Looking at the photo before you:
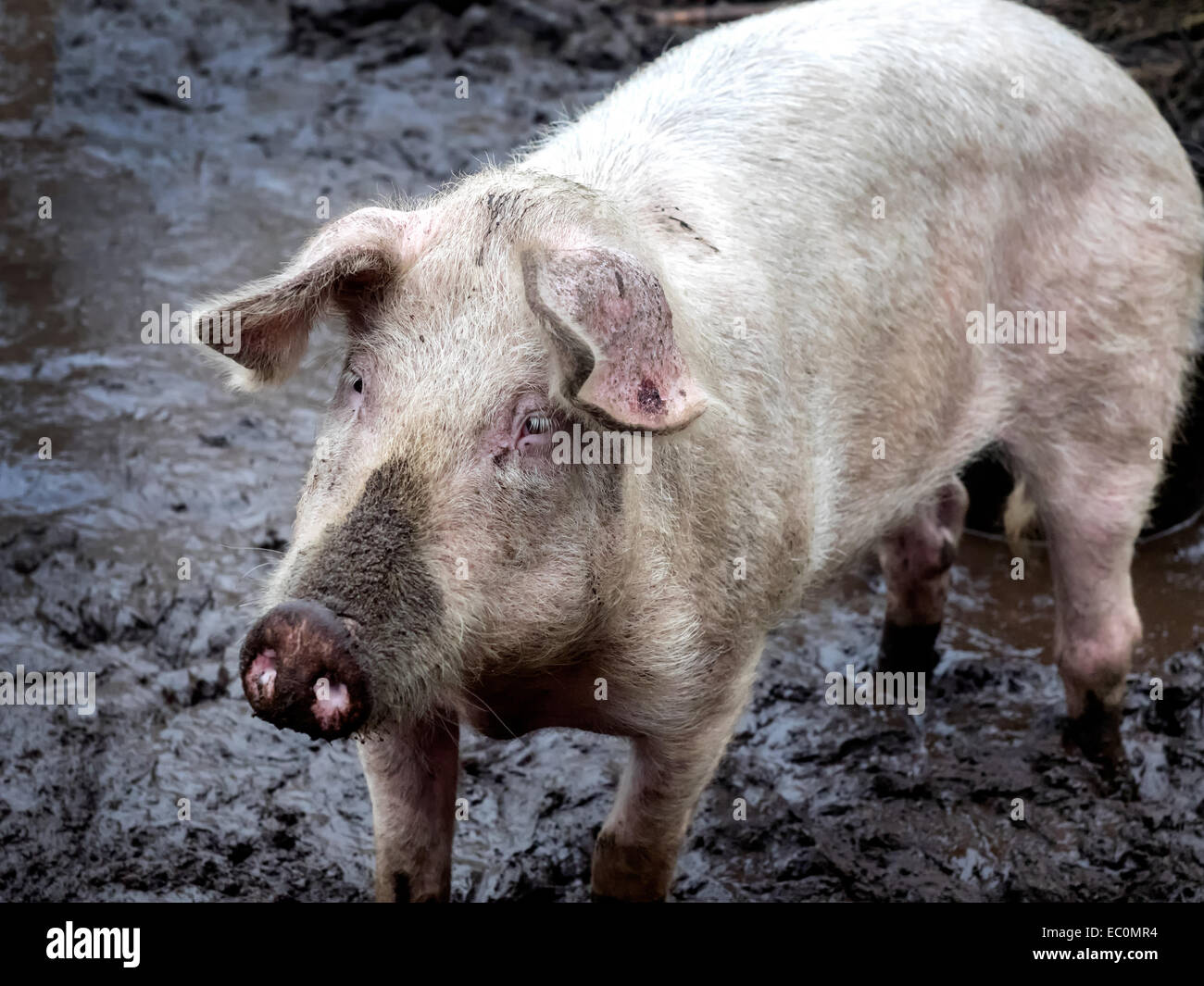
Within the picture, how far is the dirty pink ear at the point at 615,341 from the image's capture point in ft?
10.4

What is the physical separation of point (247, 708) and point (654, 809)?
1.98 m

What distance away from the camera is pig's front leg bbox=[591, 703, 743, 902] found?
13.9ft

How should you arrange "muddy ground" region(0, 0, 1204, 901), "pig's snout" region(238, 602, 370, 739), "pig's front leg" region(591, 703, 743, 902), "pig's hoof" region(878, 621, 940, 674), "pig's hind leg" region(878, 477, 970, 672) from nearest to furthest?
"pig's snout" region(238, 602, 370, 739) < "pig's front leg" region(591, 703, 743, 902) < "muddy ground" region(0, 0, 1204, 901) < "pig's hind leg" region(878, 477, 970, 672) < "pig's hoof" region(878, 621, 940, 674)

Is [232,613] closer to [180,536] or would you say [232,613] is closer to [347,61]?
[180,536]

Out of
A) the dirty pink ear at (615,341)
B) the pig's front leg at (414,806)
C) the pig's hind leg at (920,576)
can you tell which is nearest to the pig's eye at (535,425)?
the dirty pink ear at (615,341)

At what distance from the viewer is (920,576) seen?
620 cm

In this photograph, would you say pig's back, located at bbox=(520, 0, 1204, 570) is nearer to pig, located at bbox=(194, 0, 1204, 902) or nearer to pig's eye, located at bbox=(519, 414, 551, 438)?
pig, located at bbox=(194, 0, 1204, 902)

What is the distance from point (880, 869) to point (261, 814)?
2.22 metres

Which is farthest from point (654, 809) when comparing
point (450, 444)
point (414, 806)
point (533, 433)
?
point (450, 444)

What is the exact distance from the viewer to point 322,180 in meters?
9.64

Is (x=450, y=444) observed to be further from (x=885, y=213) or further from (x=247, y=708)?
(x=247, y=708)

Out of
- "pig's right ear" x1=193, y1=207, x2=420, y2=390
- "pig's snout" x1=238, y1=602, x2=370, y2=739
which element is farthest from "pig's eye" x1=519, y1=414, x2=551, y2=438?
"pig's snout" x1=238, y1=602, x2=370, y2=739
